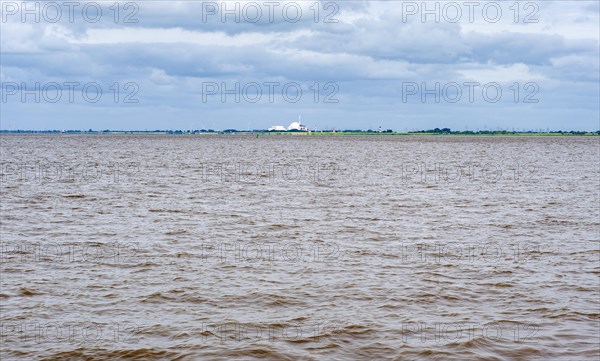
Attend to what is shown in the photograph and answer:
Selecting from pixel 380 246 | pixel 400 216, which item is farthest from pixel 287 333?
pixel 400 216

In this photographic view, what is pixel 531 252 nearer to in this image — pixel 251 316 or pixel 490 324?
pixel 490 324

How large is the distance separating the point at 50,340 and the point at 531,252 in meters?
16.5

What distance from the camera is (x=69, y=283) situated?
714 inches

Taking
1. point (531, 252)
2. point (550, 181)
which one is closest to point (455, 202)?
point (531, 252)

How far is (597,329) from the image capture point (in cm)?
1441

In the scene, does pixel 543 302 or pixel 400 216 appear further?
pixel 400 216

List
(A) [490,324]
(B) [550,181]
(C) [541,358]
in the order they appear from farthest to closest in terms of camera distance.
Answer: (B) [550,181]
(A) [490,324]
(C) [541,358]

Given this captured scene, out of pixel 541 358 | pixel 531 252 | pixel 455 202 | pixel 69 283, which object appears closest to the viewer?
pixel 541 358

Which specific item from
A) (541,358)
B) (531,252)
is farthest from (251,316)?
(531,252)

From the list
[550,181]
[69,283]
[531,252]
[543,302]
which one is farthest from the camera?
[550,181]

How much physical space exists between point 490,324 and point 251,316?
5.58 metres

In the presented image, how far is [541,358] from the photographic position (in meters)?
12.7

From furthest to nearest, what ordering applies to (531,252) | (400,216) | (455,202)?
(455,202) → (400,216) → (531,252)

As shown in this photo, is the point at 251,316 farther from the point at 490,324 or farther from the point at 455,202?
the point at 455,202
